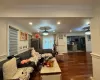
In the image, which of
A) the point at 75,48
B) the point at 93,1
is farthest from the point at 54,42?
the point at 93,1

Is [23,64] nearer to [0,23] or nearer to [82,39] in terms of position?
[0,23]

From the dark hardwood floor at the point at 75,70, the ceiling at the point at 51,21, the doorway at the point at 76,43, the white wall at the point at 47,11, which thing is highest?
the ceiling at the point at 51,21

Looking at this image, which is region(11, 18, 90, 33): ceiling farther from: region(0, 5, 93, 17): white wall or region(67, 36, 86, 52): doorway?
region(67, 36, 86, 52): doorway

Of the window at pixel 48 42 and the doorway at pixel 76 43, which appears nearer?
the window at pixel 48 42

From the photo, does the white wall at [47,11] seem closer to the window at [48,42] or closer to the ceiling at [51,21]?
the ceiling at [51,21]

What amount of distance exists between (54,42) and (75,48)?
10.4 feet

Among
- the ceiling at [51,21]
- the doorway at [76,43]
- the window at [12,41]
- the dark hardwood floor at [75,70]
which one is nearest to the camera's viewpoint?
the dark hardwood floor at [75,70]

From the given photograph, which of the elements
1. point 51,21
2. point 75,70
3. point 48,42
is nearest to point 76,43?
point 48,42

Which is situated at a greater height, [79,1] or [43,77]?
[79,1]

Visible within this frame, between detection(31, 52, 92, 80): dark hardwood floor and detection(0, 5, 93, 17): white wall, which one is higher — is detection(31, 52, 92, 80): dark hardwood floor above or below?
below

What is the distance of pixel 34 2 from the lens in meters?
2.74

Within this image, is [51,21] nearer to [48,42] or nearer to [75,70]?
[75,70]

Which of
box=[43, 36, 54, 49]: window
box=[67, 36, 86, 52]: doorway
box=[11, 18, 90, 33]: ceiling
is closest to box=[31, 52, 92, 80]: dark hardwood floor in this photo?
box=[11, 18, 90, 33]: ceiling

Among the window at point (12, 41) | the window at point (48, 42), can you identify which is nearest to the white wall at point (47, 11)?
the window at point (12, 41)
